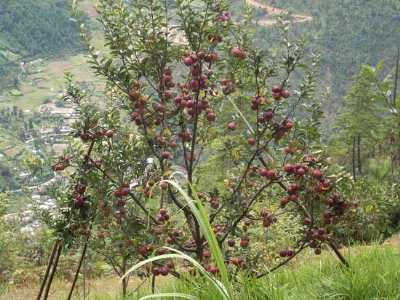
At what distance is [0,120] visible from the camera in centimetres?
12119

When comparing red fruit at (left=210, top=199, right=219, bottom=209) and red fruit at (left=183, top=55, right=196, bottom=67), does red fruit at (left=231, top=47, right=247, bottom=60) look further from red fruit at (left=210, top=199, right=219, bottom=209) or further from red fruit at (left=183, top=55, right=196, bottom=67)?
red fruit at (left=210, top=199, right=219, bottom=209)

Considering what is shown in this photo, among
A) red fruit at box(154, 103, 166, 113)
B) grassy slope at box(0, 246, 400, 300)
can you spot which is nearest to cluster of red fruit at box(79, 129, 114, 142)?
red fruit at box(154, 103, 166, 113)

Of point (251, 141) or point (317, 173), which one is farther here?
point (251, 141)

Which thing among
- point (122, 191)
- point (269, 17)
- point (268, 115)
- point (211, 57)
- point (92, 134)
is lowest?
point (269, 17)

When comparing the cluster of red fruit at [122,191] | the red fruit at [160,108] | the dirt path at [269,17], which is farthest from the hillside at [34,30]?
the cluster of red fruit at [122,191]

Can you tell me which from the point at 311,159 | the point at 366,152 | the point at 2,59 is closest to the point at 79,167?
the point at 311,159

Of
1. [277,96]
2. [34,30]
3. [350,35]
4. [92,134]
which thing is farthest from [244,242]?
[34,30]

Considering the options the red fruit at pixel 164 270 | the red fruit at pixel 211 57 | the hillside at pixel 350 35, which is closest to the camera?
the red fruit at pixel 164 270

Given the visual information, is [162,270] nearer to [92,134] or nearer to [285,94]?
[92,134]

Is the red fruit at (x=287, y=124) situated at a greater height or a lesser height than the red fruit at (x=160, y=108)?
greater

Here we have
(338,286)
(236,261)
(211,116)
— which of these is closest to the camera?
(338,286)

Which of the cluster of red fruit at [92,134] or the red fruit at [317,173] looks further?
the cluster of red fruit at [92,134]

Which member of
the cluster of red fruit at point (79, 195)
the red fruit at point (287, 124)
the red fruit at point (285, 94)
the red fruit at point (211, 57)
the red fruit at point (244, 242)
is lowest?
the red fruit at point (244, 242)

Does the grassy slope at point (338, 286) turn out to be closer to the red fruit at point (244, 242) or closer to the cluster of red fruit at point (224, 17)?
the red fruit at point (244, 242)
